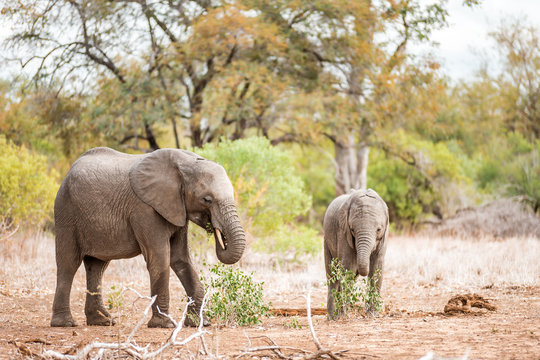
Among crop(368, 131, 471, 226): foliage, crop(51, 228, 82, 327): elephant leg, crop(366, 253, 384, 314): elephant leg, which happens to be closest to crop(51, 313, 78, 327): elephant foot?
crop(51, 228, 82, 327): elephant leg

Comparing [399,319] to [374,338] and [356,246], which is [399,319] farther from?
[374,338]

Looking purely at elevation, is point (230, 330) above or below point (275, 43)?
below

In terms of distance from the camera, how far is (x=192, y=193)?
670 centimetres

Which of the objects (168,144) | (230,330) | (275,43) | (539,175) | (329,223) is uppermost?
(275,43)

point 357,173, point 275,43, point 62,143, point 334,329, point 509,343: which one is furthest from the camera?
point 357,173

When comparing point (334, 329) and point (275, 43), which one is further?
point (275, 43)

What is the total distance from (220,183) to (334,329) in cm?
186

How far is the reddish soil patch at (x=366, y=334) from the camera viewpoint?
482cm

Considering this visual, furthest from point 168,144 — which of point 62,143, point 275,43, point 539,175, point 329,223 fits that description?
point 329,223

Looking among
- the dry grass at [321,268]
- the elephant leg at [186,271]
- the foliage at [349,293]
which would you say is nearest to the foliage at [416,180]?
the dry grass at [321,268]

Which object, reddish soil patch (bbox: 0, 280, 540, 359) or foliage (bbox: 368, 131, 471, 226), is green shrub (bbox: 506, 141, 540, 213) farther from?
reddish soil patch (bbox: 0, 280, 540, 359)

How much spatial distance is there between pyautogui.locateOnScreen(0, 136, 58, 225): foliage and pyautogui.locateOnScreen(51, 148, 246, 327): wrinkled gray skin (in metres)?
7.65

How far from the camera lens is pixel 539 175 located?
2200 centimetres

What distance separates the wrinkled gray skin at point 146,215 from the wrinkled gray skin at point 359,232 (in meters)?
1.32
